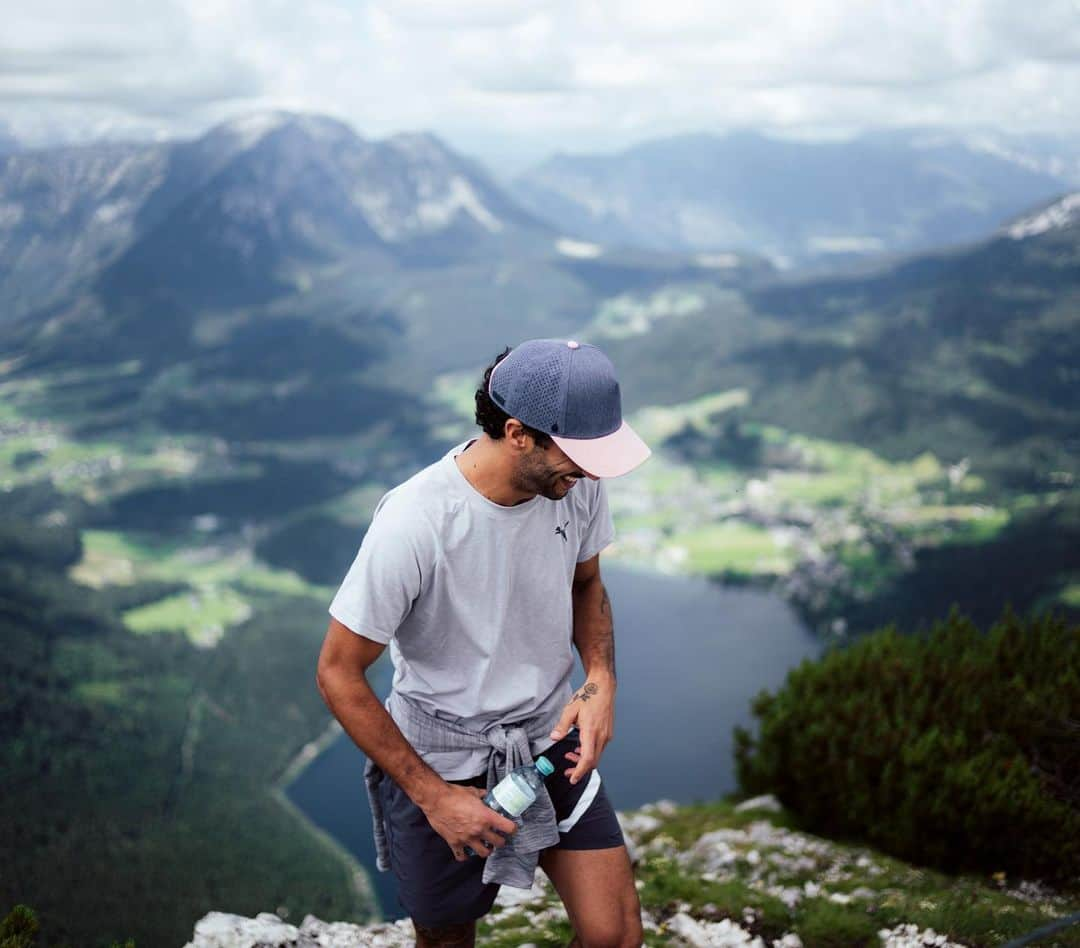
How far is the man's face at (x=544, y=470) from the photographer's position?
14.1 feet

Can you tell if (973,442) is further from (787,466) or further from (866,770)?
(866,770)

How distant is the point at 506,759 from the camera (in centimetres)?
461

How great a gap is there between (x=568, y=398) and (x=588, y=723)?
1674 millimetres

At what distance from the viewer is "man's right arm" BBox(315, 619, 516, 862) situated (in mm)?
4219

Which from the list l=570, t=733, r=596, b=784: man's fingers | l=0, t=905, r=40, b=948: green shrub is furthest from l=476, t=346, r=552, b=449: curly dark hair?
l=0, t=905, r=40, b=948: green shrub

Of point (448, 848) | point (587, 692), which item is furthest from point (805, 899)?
point (448, 848)

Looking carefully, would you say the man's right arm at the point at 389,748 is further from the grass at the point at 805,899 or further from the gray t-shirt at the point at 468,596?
the grass at the point at 805,899

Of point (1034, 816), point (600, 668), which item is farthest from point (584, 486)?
point (1034, 816)

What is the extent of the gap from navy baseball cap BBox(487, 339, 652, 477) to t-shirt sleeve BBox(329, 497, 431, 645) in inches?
27.4

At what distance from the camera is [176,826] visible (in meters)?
90.5

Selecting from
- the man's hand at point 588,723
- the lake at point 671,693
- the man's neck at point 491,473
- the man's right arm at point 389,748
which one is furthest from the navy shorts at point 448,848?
the lake at point 671,693

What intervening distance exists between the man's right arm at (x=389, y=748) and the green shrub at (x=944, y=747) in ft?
25.8

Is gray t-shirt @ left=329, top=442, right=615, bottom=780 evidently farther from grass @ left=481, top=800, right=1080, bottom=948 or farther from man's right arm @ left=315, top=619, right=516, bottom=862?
grass @ left=481, top=800, right=1080, bottom=948

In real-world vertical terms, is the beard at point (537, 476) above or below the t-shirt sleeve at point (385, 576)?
above
